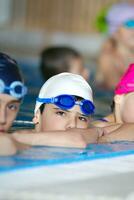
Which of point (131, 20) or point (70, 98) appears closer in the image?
point (70, 98)

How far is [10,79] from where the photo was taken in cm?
500

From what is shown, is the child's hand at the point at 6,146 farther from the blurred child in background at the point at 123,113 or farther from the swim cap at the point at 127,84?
the swim cap at the point at 127,84

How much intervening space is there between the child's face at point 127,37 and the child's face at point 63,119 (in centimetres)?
566

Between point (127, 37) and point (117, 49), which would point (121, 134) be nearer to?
point (127, 37)

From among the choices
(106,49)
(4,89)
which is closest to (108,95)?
(106,49)

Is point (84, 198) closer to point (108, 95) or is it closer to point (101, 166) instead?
point (101, 166)

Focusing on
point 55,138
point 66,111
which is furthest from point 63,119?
point 55,138

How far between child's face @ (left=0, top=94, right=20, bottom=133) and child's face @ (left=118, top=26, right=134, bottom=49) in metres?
6.15

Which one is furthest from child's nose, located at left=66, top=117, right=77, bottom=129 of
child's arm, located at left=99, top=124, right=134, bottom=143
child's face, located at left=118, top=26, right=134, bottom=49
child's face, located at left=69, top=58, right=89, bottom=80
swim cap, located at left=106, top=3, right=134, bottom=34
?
swim cap, located at left=106, top=3, right=134, bottom=34

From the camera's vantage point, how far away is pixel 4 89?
4.91 m

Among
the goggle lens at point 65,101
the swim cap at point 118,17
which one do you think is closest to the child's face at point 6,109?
the goggle lens at point 65,101

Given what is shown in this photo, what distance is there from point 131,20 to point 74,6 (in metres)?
6.87

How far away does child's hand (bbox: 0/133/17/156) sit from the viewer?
15.1 ft

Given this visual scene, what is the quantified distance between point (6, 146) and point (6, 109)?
0.33 m
